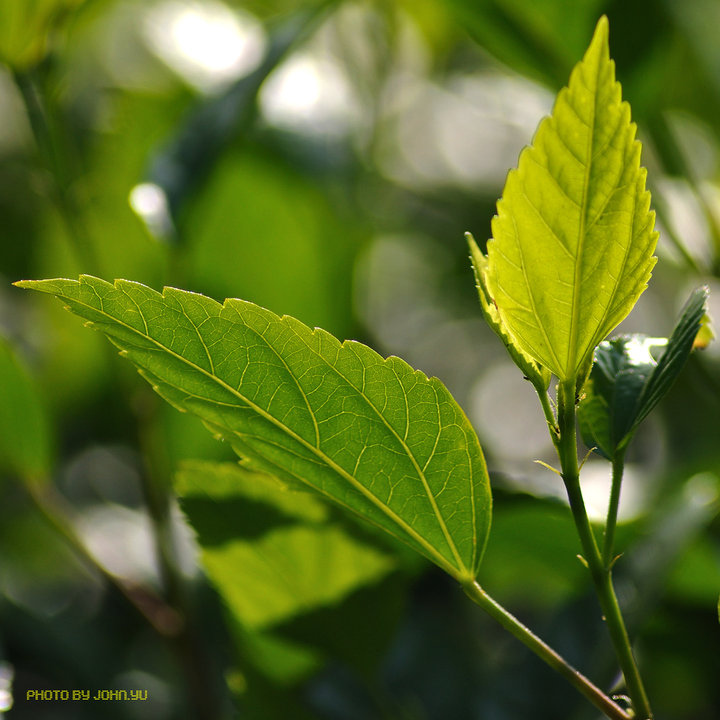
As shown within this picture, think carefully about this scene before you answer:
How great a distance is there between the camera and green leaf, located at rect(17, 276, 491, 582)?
37cm

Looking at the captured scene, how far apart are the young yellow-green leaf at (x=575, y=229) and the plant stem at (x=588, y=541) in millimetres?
17

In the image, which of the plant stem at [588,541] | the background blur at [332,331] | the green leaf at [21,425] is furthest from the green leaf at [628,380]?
the green leaf at [21,425]

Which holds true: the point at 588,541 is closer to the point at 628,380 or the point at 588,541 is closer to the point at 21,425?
the point at 628,380

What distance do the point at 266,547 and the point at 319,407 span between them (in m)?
0.27

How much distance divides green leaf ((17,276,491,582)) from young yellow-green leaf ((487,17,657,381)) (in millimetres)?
59

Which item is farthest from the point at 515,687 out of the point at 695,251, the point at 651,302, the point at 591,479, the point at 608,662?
the point at 651,302

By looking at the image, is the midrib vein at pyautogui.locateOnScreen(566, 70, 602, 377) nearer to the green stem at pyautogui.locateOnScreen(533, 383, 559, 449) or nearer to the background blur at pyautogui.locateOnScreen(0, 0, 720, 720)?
the green stem at pyautogui.locateOnScreen(533, 383, 559, 449)

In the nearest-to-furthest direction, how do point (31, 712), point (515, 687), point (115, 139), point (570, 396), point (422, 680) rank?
point (570, 396)
point (515, 687)
point (422, 680)
point (31, 712)
point (115, 139)

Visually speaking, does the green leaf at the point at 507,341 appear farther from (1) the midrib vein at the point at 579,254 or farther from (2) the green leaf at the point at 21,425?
(2) the green leaf at the point at 21,425

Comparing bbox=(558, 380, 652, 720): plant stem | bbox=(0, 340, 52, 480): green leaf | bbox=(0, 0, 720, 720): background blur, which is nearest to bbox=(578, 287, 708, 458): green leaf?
bbox=(558, 380, 652, 720): plant stem

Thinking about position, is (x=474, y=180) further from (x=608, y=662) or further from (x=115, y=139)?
(x=608, y=662)

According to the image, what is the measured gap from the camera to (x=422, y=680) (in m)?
0.92

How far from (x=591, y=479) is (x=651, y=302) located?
619 mm

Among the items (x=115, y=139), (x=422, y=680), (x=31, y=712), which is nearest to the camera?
(x=422, y=680)
